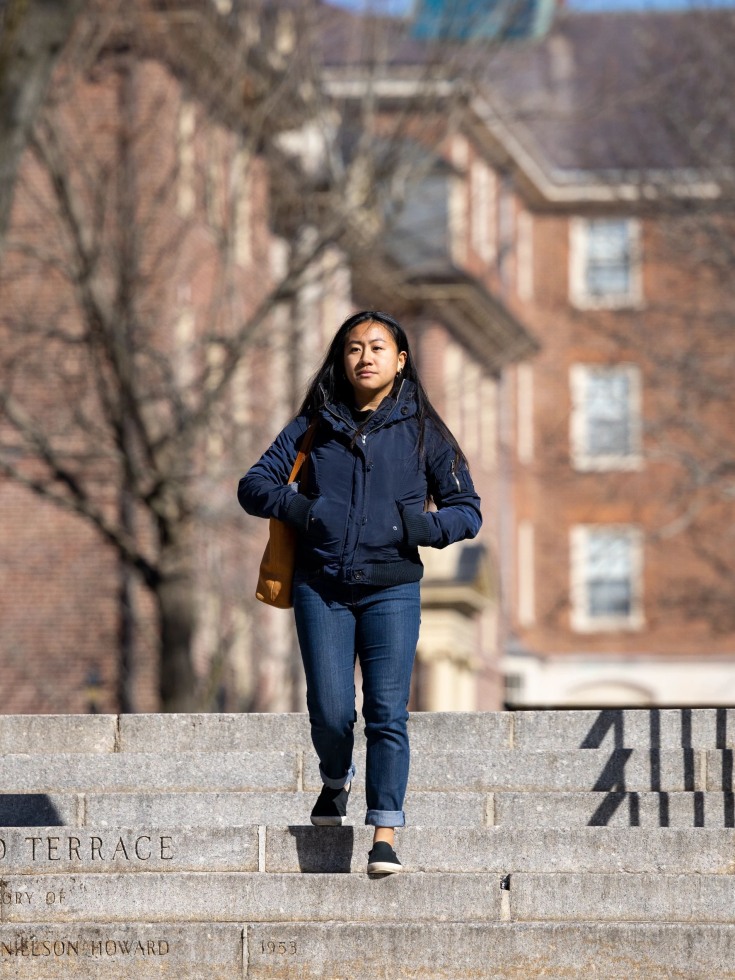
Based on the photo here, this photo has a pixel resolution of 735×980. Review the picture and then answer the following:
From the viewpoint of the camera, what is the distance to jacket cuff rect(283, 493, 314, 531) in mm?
7371

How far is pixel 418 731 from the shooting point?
32.1 feet

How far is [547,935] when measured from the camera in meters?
7.03

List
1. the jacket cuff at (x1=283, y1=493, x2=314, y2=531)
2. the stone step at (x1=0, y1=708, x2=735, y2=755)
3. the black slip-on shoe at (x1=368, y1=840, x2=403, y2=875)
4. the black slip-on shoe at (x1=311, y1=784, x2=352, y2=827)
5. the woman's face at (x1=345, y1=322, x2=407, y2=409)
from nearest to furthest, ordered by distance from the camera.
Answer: the black slip-on shoe at (x1=368, y1=840, x2=403, y2=875) → the jacket cuff at (x1=283, y1=493, x2=314, y2=531) → the woman's face at (x1=345, y1=322, x2=407, y2=409) → the black slip-on shoe at (x1=311, y1=784, x2=352, y2=827) → the stone step at (x1=0, y1=708, x2=735, y2=755)

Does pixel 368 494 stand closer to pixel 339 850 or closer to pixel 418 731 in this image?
pixel 339 850

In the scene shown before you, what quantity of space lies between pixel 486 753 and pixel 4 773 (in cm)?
202

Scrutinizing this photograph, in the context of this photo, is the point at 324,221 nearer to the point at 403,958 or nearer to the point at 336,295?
the point at 336,295

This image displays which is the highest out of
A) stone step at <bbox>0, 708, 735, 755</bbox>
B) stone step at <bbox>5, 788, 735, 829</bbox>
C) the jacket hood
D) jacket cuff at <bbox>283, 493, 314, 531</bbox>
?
the jacket hood

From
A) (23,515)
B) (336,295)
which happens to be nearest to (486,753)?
(336,295)

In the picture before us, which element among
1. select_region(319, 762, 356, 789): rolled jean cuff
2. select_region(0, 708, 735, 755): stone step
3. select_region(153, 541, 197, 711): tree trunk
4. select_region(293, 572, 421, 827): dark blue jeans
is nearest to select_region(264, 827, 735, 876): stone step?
select_region(319, 762, 356, 789): rolled jean cuff

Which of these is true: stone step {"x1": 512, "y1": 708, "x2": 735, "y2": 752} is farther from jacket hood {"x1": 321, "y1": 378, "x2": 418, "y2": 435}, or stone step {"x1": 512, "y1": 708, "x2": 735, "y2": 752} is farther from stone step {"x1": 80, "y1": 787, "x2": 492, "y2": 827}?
jacket hood {"x1": 321, "y1": 378, "x2": 418, "y2": 435}

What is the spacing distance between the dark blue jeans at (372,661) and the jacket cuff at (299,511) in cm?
20

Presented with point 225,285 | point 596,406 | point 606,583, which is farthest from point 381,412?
point 606,583

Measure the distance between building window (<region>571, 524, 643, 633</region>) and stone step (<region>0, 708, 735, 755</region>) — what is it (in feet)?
119

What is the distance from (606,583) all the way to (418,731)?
37713 millimetres
